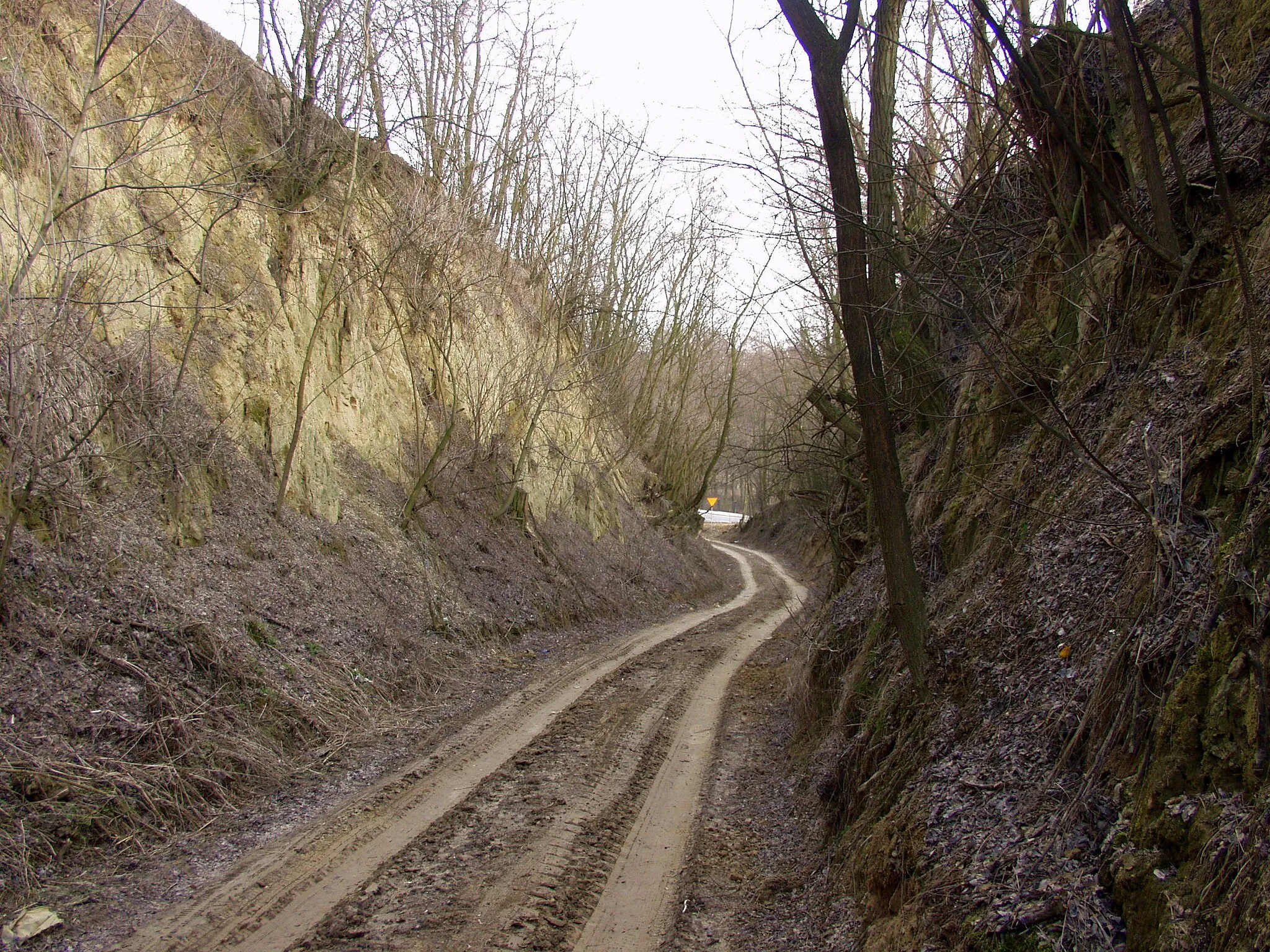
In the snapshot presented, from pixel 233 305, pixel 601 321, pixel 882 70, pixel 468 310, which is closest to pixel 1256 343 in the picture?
pixel 882 70

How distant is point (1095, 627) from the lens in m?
4.23

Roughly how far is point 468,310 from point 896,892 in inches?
549

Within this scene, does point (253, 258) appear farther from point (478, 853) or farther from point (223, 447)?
point (478, 853)

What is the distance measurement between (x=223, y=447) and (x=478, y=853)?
271 inches

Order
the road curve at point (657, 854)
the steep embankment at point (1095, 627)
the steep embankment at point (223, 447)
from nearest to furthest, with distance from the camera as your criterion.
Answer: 1. the steep embankment at point (1095, 627)
2. the road curve at point (657, 854)
3. the steep embankment at point (223, 447)

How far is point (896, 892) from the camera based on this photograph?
414cm

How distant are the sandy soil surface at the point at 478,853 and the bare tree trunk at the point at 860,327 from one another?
2.27 metres

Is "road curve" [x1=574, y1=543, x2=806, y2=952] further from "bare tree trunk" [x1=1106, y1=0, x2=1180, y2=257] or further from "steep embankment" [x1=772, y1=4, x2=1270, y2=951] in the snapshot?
"bare tree trunk" [x1=1106, y1=0, x2=1180, y2=257]

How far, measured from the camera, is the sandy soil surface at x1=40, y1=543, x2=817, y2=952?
14.3 feet

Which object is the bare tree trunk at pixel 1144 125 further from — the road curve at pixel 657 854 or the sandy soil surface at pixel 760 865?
the road curve at pixel 657 854

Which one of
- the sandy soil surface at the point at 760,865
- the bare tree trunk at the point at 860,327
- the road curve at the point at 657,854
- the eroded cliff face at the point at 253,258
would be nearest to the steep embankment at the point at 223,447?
the eroded cliff face at the point at 253,258

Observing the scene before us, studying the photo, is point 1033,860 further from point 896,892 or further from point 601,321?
point 601,321

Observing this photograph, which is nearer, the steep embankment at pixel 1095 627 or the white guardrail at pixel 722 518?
the steep embankment at pixel 1095 627

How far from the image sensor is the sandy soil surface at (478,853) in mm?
4363
